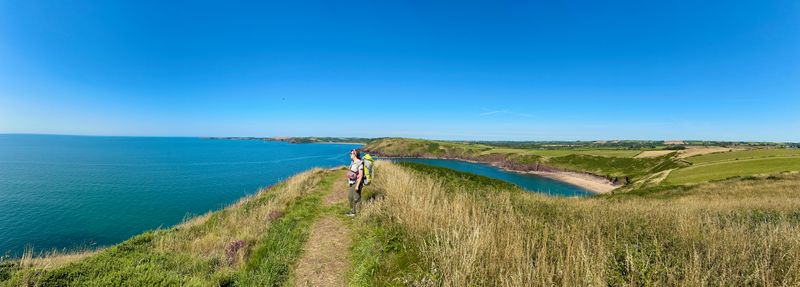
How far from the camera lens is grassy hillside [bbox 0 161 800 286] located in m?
4.48

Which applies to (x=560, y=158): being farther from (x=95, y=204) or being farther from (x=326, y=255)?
(x=95, y=204)

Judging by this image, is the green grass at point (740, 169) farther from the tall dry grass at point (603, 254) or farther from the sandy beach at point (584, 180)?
the tall dry grass at point (603, 254)

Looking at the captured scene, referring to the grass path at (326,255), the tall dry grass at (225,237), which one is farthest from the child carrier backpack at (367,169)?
the tall dry grass at (225,237)

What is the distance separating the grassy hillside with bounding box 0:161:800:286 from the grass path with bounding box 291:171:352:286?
4 centimetres

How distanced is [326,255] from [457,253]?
4151mm

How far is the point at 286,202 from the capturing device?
16.8 m

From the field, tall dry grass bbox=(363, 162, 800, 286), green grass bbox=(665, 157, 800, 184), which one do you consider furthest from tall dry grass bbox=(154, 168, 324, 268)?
the field

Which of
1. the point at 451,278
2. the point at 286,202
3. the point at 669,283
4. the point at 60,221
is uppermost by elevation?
the point at 669,283

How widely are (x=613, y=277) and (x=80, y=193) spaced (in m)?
54.5

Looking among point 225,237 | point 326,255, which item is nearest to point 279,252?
point 326,255

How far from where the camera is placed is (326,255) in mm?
8164

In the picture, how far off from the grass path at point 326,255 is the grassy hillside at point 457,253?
0.13ft

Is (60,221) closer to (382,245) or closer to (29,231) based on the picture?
(29,231)

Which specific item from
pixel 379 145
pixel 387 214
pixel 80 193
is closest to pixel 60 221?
pixel 80 193
